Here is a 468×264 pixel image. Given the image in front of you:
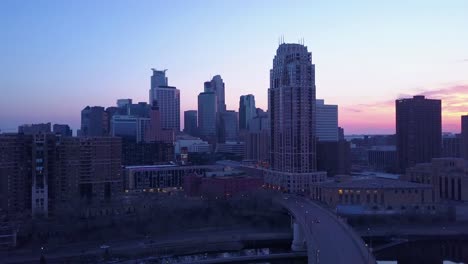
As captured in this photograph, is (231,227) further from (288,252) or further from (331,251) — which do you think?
(331,251)

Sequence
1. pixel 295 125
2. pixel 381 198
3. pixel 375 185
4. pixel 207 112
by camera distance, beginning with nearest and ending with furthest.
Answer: pixel 381 198
pixel 375 185
pixel 295 125
pixel 207 112

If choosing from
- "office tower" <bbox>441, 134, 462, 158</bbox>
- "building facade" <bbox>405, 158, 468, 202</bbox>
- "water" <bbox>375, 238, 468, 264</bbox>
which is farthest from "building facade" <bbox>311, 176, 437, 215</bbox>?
"office tower" <bbox>441, 134, 462, 158</bbox>

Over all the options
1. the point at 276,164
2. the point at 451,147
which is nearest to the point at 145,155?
the point at 276,164

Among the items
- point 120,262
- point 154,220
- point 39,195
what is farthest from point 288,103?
point 120,262

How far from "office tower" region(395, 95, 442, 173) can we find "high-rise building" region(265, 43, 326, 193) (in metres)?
15.7

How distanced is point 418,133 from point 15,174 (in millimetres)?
39965

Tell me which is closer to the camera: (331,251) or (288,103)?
(331,251)

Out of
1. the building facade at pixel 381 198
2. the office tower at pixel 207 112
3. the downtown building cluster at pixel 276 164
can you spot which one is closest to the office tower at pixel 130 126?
the downtown building cluster at pixel 276 164

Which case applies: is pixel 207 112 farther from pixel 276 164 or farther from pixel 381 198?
pixel 381 198

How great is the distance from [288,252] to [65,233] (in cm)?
1040

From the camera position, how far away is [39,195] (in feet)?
89.6

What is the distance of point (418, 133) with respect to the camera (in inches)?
2063

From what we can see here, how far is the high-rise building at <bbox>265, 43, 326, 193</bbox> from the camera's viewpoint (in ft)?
132

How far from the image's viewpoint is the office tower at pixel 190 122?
112 meters
